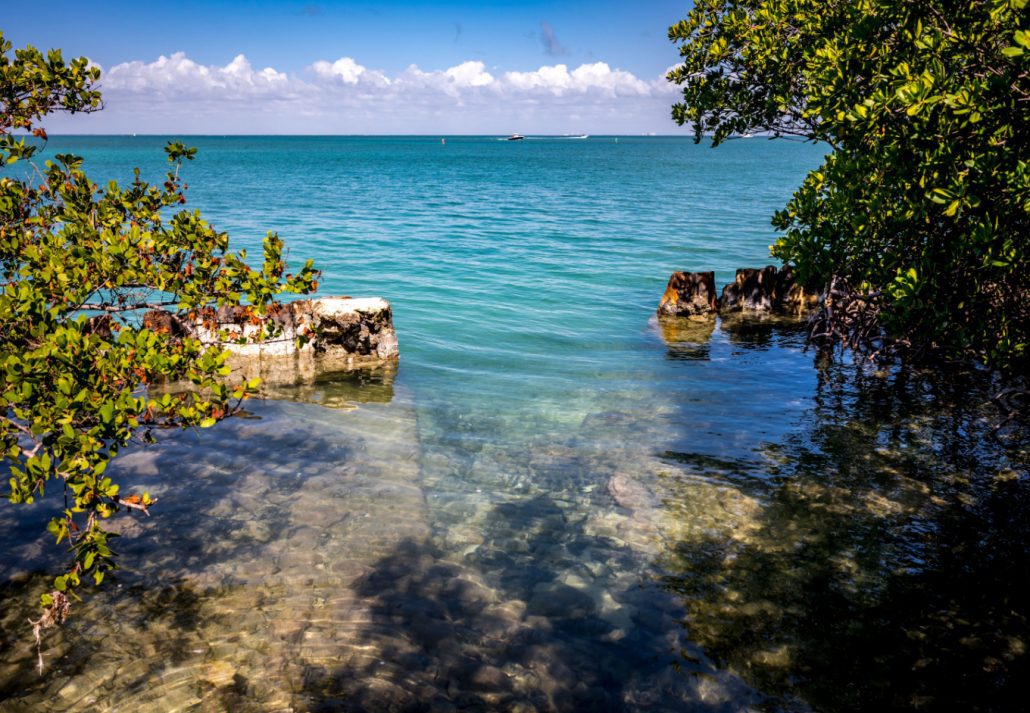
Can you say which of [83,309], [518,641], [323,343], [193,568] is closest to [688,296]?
[323,343]

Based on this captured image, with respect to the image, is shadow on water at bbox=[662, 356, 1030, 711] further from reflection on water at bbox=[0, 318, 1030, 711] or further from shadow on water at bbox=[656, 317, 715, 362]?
shadow on water at bbox=[656, 317, 715, 362]

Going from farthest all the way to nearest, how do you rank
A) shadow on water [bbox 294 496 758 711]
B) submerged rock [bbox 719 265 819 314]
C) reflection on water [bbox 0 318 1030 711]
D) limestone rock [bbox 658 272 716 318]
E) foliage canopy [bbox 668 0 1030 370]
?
submerged rock [bbox 719 265 819 314]
limestone rock [bbox 658 272 716 318]
foliage canopy [bbox 668 0 1030 370]
reflection on water [bbox 0 318 1030 711]
shadow on water [bbox 294 496 758 711]

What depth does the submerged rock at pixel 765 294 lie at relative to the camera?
21.3 meters

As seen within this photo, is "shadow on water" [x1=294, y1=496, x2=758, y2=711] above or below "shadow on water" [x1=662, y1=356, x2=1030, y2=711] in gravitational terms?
below

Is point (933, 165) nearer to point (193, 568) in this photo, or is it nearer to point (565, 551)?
point (565, 551)

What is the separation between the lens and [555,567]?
7992 millimetres

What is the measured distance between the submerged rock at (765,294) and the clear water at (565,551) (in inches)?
206

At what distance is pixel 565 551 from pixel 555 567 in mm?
369

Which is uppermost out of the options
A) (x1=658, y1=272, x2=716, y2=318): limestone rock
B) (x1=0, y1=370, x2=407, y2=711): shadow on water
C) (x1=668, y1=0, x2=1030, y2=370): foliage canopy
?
(x1=668, y1=0, x2=1030, y2=370): foliage canopy

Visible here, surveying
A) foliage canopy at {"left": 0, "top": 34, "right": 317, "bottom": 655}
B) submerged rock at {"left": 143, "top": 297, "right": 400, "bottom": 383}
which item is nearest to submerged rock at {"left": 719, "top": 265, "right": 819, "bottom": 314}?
submerged rock at {"left": 143, "top": 297, "right": 400, "bottom": 383}

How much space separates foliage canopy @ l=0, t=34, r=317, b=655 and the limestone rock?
1571 cm

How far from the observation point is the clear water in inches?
245

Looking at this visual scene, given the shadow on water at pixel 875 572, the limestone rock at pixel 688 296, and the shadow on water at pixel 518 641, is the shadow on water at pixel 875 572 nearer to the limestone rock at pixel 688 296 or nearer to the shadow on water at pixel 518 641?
the shadow on water at pixel 518 641

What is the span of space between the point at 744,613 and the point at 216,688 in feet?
18.1
